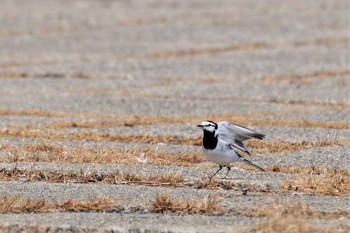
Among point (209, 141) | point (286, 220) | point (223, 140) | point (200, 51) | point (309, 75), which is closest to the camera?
point (286, 220)

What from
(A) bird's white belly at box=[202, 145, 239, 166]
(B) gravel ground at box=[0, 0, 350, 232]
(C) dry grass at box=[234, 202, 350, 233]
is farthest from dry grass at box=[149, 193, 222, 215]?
(A) bird's white belly at box=[202, 145, 239, 166]

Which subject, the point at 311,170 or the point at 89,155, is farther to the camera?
the point at 89,155

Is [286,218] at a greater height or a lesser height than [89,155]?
greater

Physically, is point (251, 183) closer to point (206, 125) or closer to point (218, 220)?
point (206, 125)

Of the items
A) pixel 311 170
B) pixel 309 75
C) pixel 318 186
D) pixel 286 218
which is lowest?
pixel 309 75

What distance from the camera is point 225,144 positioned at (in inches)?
468

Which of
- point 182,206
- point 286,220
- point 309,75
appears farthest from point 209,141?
point 309,75

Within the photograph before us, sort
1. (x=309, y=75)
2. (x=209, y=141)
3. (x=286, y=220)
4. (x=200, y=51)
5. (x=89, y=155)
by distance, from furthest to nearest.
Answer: (x=200, y=51) < (x=309, y=75) < (x=89, y=155) < (x=209, y=141) < (x=286, y=220)

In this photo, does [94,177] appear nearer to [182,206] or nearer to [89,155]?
[89,155]

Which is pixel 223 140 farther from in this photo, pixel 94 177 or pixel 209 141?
pixel 94 177

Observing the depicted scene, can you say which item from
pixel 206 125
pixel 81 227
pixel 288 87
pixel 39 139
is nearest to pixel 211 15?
pixel 288 87

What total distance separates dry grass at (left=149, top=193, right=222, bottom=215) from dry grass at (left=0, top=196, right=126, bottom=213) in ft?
1.40

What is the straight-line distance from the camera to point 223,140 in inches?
474

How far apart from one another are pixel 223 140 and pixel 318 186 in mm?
1364
